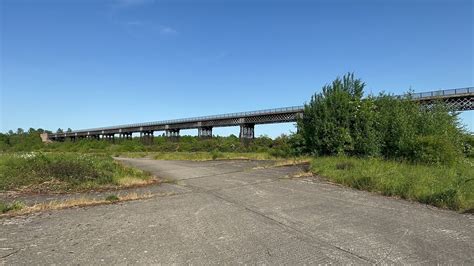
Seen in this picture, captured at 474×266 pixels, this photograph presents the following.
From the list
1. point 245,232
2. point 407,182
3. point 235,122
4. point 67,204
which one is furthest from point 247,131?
point 245,232

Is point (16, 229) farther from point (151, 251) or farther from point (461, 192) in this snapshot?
point (461, 192)

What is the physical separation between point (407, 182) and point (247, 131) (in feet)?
243

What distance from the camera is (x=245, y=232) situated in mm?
6316

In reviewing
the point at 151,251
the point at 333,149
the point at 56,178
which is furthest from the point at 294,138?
the point at 151,251

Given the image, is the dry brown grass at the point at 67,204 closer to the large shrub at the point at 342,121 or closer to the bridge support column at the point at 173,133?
the large shrub at the point at 342,121

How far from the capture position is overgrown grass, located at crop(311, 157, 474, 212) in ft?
28.8

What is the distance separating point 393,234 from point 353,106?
14735 mm

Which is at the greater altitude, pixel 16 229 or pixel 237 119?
pixel 237 119

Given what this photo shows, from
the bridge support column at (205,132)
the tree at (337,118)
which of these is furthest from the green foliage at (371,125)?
the bridge support column at (205,132)

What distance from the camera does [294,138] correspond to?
912 inches

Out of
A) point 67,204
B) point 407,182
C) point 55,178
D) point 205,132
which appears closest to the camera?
point 67,204

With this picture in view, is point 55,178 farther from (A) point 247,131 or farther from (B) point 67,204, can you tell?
(A) point 247,131

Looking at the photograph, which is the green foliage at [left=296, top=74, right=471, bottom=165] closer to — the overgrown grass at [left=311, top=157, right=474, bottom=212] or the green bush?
the green bush

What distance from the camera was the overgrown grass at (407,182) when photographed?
8789 millimetres
